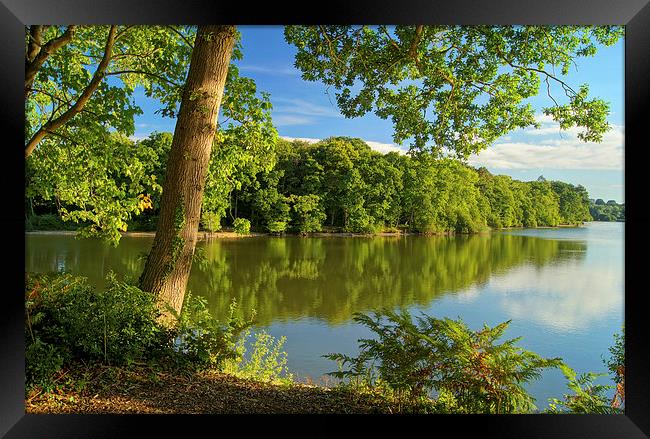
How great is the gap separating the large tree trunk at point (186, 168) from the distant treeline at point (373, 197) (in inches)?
243

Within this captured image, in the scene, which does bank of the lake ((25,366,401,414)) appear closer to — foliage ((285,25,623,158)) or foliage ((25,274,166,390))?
foliage ((25,274,166,390))

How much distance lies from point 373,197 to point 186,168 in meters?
12.3

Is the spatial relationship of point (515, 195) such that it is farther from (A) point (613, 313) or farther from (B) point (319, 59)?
(B) point (319, 59)

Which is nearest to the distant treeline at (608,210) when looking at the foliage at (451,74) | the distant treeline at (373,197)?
the distant treeline at (373,197)

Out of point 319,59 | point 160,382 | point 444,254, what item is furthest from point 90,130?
point 444,254

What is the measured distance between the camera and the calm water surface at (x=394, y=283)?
7449 millimetres

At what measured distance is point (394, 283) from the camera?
36.9 ft

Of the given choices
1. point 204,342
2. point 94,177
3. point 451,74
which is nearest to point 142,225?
point 94,177

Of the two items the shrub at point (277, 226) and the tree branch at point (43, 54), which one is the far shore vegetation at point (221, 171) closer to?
the tree branch at point (43, 54)

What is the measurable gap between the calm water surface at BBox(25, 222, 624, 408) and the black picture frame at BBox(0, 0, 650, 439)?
311cm

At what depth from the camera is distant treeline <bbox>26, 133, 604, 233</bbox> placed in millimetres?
12836

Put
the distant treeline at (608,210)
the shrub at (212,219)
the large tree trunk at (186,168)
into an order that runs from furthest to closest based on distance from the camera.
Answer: the distant treeline at (608,210) < the shrub at (212,219) < the large tree trunk at (186,168)
